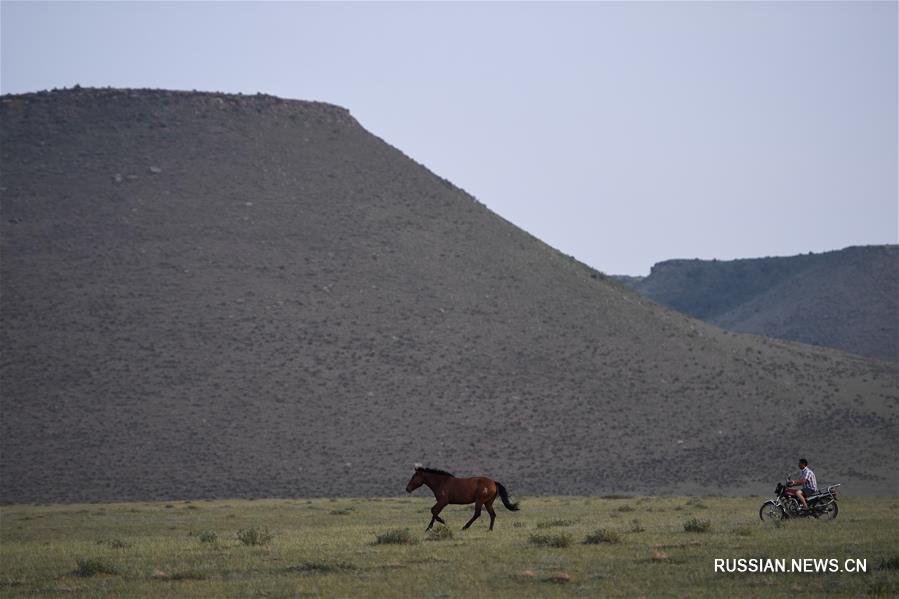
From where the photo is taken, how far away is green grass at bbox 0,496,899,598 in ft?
53.6

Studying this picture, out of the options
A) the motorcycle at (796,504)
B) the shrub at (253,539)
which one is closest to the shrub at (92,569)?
the shrub at (253,539)

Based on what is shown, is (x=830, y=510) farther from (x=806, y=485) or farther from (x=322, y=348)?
(x=322, y=348)

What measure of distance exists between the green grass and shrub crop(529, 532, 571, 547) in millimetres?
39

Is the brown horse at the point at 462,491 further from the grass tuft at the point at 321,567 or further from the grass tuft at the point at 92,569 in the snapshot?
the grass tuft at the point at 92,569

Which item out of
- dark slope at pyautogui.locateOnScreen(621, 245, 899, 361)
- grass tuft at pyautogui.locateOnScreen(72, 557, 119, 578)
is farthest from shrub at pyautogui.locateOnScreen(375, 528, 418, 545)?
dark slope at pyautogui.locateOnScreen(621, 245, 899, 361)

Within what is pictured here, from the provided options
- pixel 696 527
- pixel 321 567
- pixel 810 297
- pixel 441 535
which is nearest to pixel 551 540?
pixel 441 535

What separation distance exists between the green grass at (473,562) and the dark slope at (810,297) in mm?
94844

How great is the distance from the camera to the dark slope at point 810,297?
121 metres

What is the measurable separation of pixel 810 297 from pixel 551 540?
11735cm

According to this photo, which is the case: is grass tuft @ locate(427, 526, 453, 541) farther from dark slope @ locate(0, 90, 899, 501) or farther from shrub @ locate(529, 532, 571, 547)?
dark slope @ locate(0, 90, 899, 501)

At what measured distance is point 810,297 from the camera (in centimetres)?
13312

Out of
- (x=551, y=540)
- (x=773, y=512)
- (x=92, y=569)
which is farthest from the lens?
(x=773, y=512)

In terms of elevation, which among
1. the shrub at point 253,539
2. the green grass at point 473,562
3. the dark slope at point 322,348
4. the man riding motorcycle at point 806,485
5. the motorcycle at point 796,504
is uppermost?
the dark slope at point 322,348

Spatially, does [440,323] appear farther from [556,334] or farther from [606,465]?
[606,465]
